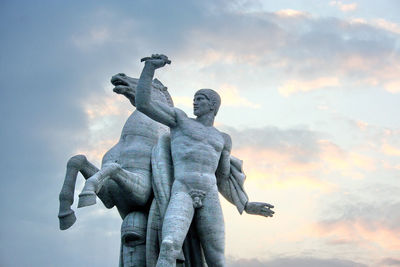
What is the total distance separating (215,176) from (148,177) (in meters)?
1.53

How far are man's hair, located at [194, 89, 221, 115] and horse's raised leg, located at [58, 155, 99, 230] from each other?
2862mm

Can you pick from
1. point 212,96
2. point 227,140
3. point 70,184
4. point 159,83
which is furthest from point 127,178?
point 159,83

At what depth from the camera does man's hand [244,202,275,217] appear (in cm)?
1559

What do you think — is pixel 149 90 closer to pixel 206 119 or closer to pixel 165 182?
pixel 206 119

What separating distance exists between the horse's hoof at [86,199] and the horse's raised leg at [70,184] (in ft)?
3.17

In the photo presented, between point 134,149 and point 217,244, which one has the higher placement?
point 134,149

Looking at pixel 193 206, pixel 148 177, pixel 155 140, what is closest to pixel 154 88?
pixel 155 140

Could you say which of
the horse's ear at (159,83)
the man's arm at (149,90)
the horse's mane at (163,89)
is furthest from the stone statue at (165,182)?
the horse's ear at (159,83)

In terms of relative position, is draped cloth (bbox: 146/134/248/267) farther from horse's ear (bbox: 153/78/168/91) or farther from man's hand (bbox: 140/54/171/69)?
man's hand (bbox: 140/54/171/69)

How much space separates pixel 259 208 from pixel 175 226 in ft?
8.27

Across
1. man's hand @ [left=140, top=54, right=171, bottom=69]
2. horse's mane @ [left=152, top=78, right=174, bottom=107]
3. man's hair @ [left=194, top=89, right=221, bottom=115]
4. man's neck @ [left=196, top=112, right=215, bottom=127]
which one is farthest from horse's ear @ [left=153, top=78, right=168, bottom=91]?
man's hand @ [left=140, top=54, right=171, bottom=69]

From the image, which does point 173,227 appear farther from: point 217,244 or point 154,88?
point 154,88

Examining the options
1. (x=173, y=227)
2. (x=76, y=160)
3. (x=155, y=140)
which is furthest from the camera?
(x=155, y=140)

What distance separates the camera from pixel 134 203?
15055 mm
